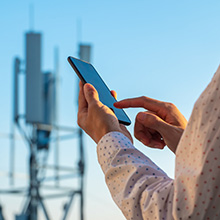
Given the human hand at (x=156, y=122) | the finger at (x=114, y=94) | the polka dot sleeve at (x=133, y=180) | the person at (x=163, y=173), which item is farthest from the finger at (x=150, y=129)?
the polka dot sleeve at (x=133, y=180)

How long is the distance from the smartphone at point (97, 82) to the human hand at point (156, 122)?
0.10 feet

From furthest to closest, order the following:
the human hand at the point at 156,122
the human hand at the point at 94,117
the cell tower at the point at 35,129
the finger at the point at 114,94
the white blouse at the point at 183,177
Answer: the cell tower at the point at 35,129 → the finger at the point at 114,94 → the human hand at the point at 156,122 → the human hand at the point at 94,117 → the white blouse at the point at 183,177

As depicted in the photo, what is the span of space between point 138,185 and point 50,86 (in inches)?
421

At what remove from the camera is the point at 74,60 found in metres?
1.79

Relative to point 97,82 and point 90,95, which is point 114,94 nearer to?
point 97,82

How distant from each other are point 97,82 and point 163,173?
615 mm

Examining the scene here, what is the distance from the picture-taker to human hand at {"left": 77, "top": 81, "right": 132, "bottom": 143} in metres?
1.30

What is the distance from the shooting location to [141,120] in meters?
1.65

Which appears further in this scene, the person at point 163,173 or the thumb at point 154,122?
the thumb at point 154,122

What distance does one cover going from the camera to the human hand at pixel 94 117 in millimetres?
1305

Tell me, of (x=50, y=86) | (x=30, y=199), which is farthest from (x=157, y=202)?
(x=50, y=86)

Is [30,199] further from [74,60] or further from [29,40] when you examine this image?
[74,60]

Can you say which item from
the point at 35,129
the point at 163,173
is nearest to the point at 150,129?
the point at 163,173

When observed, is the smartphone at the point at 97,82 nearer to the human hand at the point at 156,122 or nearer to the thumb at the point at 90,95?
the human hand at the point at 156,122
